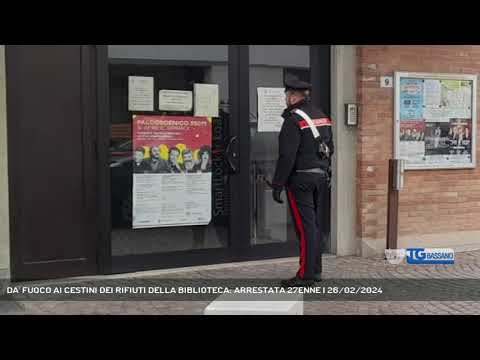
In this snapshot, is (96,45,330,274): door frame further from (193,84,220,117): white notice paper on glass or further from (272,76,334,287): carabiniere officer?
(272,76,334,287): carabiniere officer

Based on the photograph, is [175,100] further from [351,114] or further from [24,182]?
[351,114]

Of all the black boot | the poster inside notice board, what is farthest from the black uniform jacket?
the poster inside notice board

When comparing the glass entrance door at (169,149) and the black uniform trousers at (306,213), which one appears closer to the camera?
the black uniform trousers at (306,213)

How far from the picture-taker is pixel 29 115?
619 cm

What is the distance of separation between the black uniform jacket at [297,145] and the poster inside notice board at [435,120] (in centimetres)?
182

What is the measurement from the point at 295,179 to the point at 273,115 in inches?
56.3

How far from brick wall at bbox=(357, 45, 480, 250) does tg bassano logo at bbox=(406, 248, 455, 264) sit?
1.17 feet

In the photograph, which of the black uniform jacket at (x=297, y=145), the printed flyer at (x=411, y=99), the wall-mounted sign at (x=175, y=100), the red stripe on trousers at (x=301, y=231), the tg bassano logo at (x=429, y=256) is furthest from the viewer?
the printed flyer at (x=411, y=99)

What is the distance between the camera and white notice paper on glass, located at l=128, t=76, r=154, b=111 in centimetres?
657

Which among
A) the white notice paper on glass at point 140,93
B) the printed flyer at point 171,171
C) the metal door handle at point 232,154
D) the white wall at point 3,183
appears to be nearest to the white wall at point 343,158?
the metal door handle at point 232,154

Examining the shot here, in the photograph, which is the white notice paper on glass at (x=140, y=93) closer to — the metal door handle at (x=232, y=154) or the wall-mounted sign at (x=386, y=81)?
the metal door handle at (x=232, y=154)

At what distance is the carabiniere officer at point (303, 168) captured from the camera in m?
5.98
